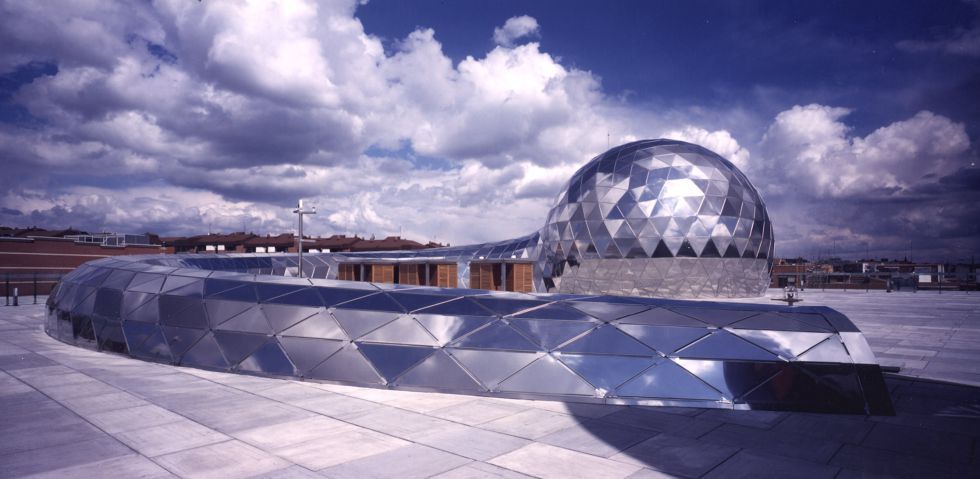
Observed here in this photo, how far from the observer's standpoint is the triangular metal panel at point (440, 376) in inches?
370

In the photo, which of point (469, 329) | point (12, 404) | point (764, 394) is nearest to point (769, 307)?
point (764, 394)

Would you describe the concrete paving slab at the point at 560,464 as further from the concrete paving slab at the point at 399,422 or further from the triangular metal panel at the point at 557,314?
the triangular metal panel at the point at 557,314

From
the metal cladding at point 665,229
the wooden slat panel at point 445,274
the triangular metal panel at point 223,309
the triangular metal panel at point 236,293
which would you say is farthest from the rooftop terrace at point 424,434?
the wooden slat panel at point 445,274

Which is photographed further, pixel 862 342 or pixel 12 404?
pixel 862 342

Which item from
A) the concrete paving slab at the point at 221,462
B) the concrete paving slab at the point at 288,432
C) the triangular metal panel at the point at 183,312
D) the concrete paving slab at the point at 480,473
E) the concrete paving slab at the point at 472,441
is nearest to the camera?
the concrete paving slab at the point at 480,473

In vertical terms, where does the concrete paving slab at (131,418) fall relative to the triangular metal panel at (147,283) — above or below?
below

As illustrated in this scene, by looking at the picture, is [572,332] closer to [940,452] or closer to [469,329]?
[469,329]

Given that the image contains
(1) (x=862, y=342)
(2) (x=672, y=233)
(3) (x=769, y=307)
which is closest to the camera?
(1) (x=862, y=342)

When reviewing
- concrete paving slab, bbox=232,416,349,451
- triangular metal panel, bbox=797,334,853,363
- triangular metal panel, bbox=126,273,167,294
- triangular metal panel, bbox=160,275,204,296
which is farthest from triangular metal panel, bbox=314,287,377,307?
triangular metal panel, bbox=797,334,853,363

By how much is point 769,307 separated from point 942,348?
7.21 m

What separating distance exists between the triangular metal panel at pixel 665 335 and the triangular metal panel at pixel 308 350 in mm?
6055

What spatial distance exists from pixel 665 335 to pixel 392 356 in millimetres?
5481

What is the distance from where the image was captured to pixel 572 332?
10.3 metres

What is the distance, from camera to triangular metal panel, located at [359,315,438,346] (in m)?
10.4
